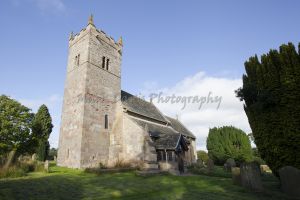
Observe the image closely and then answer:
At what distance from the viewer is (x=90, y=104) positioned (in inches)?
978

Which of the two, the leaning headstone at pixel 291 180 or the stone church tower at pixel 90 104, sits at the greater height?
the stone church tower at pixel 90 104

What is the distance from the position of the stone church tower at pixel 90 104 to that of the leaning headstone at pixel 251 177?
1534 cm

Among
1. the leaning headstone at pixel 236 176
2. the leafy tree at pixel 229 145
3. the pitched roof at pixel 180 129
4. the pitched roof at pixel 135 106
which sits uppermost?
the pitched roof at pixel 135 106

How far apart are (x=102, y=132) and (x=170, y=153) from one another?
8.39 metres

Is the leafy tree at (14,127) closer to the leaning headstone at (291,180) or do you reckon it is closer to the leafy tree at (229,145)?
the leafy tree at (229,145)

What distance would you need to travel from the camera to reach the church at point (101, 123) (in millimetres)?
23234

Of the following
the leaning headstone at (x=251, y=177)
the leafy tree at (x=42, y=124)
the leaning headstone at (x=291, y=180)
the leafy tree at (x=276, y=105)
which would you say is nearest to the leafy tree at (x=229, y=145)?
the leafy tree at (x=276, y=105)

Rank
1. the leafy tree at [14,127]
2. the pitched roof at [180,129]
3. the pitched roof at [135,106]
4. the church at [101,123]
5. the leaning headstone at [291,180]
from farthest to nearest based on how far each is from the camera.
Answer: the pitched roof at [180,129], the leafy tree at [14,127], the pitched roof at [135,106], the church at [101,123], the leaning headstone at [291,180]

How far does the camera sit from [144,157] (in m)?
23.0

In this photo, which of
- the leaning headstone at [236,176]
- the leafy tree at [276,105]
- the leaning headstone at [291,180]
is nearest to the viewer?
the leaning headstone at [291,180]

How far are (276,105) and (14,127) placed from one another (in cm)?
3479

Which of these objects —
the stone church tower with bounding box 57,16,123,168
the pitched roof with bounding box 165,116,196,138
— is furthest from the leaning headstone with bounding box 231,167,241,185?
the pitched roof with bounding box 165,116,196,138

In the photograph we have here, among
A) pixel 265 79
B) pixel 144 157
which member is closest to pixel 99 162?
pixel 144 157

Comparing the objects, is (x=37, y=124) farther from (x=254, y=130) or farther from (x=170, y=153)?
(x=254, y=130)
